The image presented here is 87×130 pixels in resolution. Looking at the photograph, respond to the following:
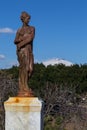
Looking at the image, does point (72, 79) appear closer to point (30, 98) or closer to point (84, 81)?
point (84, 81)

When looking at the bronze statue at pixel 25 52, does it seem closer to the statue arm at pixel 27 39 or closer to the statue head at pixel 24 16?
the statue arm at pixel 27 39

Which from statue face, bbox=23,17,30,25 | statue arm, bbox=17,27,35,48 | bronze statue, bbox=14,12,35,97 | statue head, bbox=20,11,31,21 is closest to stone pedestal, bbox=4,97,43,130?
bronze statue, bbox=14,12,35,97

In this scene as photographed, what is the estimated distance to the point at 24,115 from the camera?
1355 cm

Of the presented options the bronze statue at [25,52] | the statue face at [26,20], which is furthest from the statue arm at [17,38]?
the statue face at [26,20]

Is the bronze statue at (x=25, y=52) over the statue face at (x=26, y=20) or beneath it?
beneath

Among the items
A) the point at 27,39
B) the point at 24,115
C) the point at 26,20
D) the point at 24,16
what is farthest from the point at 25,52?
the point at 24,115

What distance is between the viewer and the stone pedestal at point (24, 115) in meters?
13.5

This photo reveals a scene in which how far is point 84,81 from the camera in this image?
40812mm

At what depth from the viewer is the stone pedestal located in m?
13.5

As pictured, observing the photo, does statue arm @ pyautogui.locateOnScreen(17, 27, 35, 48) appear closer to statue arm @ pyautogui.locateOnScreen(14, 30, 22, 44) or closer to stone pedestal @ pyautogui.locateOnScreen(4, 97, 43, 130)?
statue arm @ pyautogui.locateOnScreen(14, 30, 22, 44)

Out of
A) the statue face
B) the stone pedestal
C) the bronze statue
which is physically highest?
the statue face

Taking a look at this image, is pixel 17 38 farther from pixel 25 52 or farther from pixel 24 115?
pixel 24 115

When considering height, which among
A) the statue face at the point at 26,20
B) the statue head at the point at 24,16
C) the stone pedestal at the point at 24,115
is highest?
the statue head at the point at 24,16

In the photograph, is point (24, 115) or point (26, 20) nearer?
point (24, 115)
